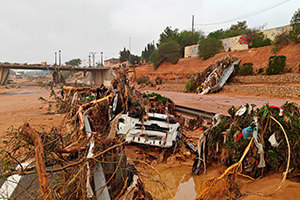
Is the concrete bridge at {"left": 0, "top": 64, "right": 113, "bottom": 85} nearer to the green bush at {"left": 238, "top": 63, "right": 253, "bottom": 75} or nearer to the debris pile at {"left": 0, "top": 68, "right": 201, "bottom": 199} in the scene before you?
the green bush at {"left": 238, "top": 63, "right": 253, "bottom": 75}

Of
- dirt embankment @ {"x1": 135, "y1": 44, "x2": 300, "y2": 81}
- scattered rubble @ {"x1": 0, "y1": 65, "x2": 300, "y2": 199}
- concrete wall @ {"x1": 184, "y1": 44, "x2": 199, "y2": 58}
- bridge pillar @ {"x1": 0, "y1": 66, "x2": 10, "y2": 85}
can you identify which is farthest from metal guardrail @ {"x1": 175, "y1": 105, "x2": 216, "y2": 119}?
bridge pillar @ {"x1": 0, "y1": 66, "x2": 10, "y2": 85}

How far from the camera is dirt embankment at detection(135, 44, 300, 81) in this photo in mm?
17294

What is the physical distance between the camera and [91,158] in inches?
55.5

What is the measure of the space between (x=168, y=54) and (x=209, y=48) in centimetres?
965

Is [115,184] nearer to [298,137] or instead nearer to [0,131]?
[298,137]

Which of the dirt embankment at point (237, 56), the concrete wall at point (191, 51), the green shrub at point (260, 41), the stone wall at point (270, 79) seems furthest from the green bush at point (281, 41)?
the concrete wall at point (191, 51)

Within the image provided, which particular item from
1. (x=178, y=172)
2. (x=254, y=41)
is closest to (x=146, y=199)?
(x=178, y=172)

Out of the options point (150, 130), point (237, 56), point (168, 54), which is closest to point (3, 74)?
point (168, 54)

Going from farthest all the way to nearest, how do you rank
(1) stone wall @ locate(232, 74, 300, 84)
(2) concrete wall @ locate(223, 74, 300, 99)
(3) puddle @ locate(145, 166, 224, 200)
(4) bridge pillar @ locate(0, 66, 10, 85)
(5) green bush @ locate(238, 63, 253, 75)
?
(4) bridge pillar @ locate(0, 66, 10, 85) < (5) green bush @ locate(238, 63, 253, 75) < (1) stone wall @ locate(232, 74, 300, 84) < (2) concrete wall @ locate(223, 74, 300, 99) < (3) puddle @ locate(145, 166, 224, 200)

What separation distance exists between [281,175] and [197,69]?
2752 cm

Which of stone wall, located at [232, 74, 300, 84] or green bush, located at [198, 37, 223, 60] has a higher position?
green bush, located at [198, 37, 223, 60]

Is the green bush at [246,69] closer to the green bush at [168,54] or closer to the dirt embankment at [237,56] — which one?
the dirt embankment at [237,56]

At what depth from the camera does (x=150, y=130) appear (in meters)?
3.87

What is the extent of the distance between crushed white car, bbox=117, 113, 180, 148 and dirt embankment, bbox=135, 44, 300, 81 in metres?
15.8
